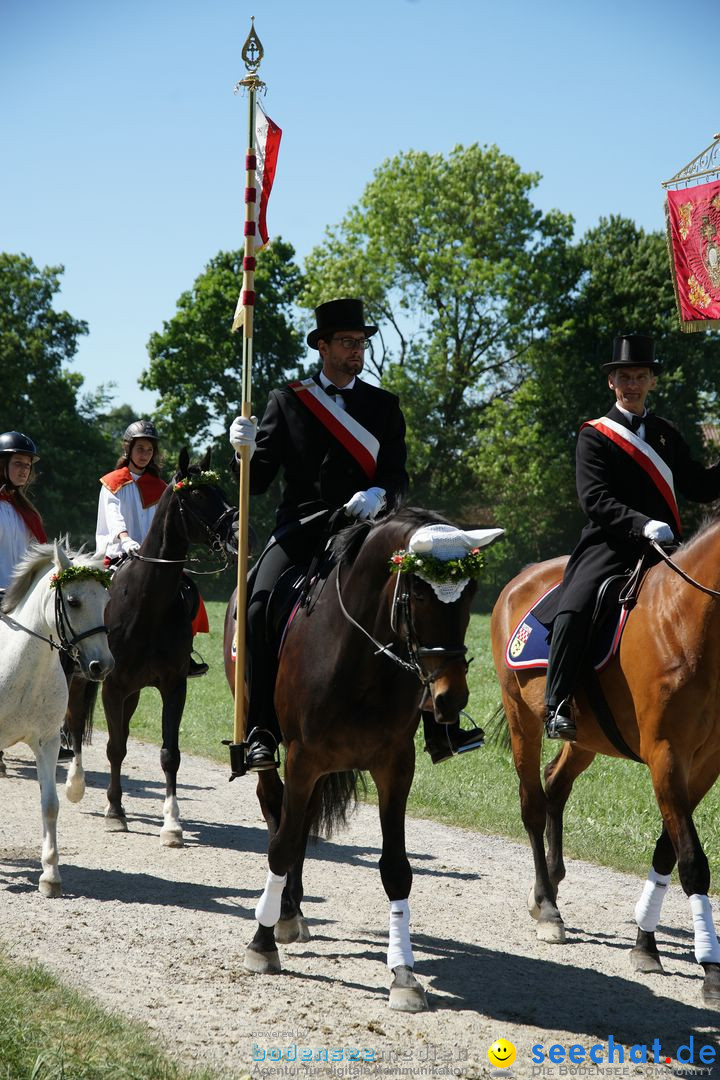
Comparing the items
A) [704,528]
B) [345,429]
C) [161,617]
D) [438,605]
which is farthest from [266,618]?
[161,617]

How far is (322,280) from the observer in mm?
48219

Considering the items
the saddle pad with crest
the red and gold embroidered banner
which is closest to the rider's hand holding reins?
the saddle pad with crest

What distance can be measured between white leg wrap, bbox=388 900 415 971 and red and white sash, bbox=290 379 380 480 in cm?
254

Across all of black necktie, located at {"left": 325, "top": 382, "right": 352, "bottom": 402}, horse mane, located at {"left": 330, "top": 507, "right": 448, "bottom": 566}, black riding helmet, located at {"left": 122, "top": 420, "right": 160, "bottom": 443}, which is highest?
black riding helmet, located at {"left": 122, "top": 420, "right": 160, "bottom": 443}

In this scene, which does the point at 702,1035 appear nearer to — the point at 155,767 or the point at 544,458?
the point at 155,767

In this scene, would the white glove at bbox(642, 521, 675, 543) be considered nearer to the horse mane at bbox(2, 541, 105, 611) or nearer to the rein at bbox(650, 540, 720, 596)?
the rein at bbox(650, 540, 720, 596)

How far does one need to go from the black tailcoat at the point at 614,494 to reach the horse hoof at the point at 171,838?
4.07 m

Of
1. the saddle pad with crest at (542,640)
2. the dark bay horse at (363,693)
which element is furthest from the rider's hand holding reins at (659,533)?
the dark bay horse at (363,693)

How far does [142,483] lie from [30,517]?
2.07 meters

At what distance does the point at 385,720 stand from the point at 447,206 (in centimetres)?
4216

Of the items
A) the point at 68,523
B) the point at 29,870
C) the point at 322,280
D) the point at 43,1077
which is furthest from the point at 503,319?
the point at 43,1077

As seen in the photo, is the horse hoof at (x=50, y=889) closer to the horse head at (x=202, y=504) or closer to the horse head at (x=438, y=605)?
the horse head at (x=202, y=504)

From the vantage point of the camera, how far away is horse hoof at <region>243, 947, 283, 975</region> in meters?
6.31

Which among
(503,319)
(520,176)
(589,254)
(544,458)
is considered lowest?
(544,458)
